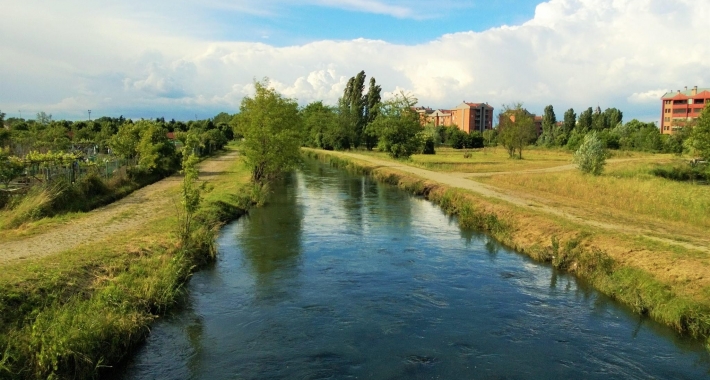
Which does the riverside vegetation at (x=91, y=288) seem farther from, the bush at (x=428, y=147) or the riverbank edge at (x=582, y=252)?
the bush at (x=428, y=147)

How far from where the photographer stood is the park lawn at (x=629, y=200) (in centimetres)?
2055

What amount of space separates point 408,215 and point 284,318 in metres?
15.9

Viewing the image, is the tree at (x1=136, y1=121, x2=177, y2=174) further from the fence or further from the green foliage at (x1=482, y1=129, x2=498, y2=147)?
the green foliage at (x1=482, y1=129, x2=498, y2=147)

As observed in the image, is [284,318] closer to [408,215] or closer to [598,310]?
Result: [598,310]

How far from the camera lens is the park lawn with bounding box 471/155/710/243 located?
67.4 ft

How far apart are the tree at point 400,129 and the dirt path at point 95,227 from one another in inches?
1419

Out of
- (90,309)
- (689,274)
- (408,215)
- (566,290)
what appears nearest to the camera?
(90,309)

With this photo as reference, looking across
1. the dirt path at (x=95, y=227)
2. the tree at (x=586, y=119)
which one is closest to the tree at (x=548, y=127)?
the tree at (x=586, y=119)

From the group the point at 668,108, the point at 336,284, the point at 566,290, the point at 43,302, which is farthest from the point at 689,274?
the point at 668,108

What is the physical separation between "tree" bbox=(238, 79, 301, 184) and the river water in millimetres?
17277

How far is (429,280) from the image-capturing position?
52.4ft

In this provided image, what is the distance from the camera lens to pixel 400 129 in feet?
204

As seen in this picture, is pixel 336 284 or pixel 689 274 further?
pixel 336 284

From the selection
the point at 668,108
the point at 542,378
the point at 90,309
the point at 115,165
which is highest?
the point at 668,108
